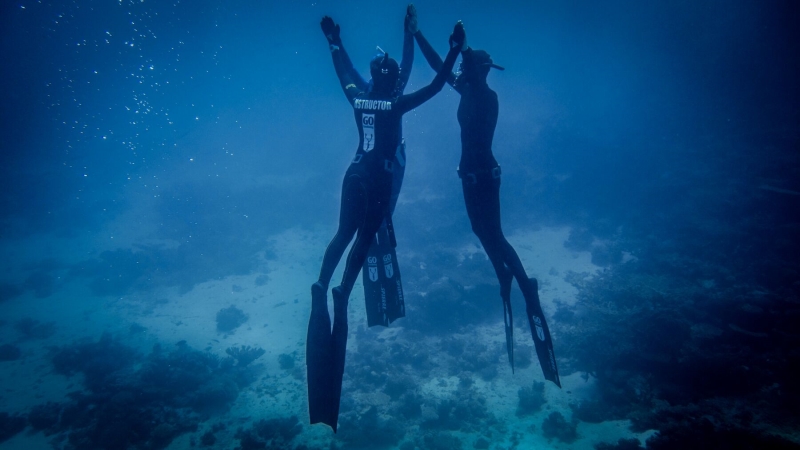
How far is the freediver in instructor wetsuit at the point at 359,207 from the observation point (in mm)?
3736

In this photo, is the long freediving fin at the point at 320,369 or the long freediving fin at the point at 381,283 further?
the long freediving fin at the point at 381,283

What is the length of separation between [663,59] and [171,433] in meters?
60.3

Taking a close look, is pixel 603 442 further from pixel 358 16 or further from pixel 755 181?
pixel 358 16

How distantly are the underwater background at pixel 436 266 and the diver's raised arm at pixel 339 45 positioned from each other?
8.35 meters

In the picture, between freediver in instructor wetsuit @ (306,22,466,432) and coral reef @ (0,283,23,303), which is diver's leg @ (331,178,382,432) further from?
coral reef @ (0,283,23,303)

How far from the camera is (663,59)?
40.6 metres

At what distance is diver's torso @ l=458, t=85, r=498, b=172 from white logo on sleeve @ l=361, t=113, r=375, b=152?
138 cm

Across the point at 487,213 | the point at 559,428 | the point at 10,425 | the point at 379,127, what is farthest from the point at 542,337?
the point at 10,425

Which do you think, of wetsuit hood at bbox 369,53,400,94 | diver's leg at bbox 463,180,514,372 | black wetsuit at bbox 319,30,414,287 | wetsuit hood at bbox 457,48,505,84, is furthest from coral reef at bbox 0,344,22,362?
wetsuit hood at bbox 457,48,505,84

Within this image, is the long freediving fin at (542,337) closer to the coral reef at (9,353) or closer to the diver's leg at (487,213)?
the diver's leg at (487,213)

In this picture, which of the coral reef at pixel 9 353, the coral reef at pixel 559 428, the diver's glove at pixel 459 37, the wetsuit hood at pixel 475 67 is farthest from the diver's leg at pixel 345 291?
the coral reef at pixel 9 353

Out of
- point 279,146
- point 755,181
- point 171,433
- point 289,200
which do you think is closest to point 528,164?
point 755,181

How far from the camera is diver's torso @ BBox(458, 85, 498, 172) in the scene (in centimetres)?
471

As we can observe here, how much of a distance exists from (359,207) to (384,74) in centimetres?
204
